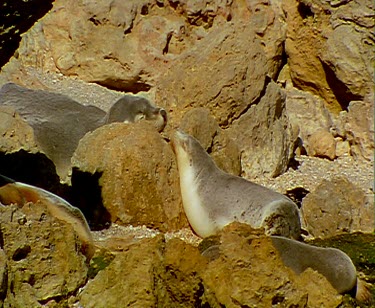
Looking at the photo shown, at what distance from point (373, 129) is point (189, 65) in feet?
5.62

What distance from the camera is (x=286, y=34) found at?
1164 centimetres

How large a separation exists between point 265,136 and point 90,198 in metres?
2.03

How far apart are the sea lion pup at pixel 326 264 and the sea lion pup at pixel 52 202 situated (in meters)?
1.19

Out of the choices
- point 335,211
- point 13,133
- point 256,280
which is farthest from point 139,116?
point 256,280

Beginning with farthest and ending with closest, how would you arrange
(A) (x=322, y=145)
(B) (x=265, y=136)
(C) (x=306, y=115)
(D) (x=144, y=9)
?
1. (D) (x=144, y=9)
2. (C) (x=306, y=115)
3. (A) (x=322, y=145)
4. (B) (x=265, y=136)

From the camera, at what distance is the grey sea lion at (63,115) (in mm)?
9258

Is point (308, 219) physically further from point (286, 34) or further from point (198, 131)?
point (286, 34)

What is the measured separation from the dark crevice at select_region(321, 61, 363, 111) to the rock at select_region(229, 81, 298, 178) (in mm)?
1336

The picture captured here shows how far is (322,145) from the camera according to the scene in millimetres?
10844

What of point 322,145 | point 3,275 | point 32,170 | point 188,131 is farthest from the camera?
point 322,145

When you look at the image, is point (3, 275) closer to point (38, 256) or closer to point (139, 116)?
point (38, 256)

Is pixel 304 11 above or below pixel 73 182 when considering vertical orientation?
above

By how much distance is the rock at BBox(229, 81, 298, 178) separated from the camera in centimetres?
974

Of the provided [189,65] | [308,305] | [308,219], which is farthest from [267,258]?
[189,65]
